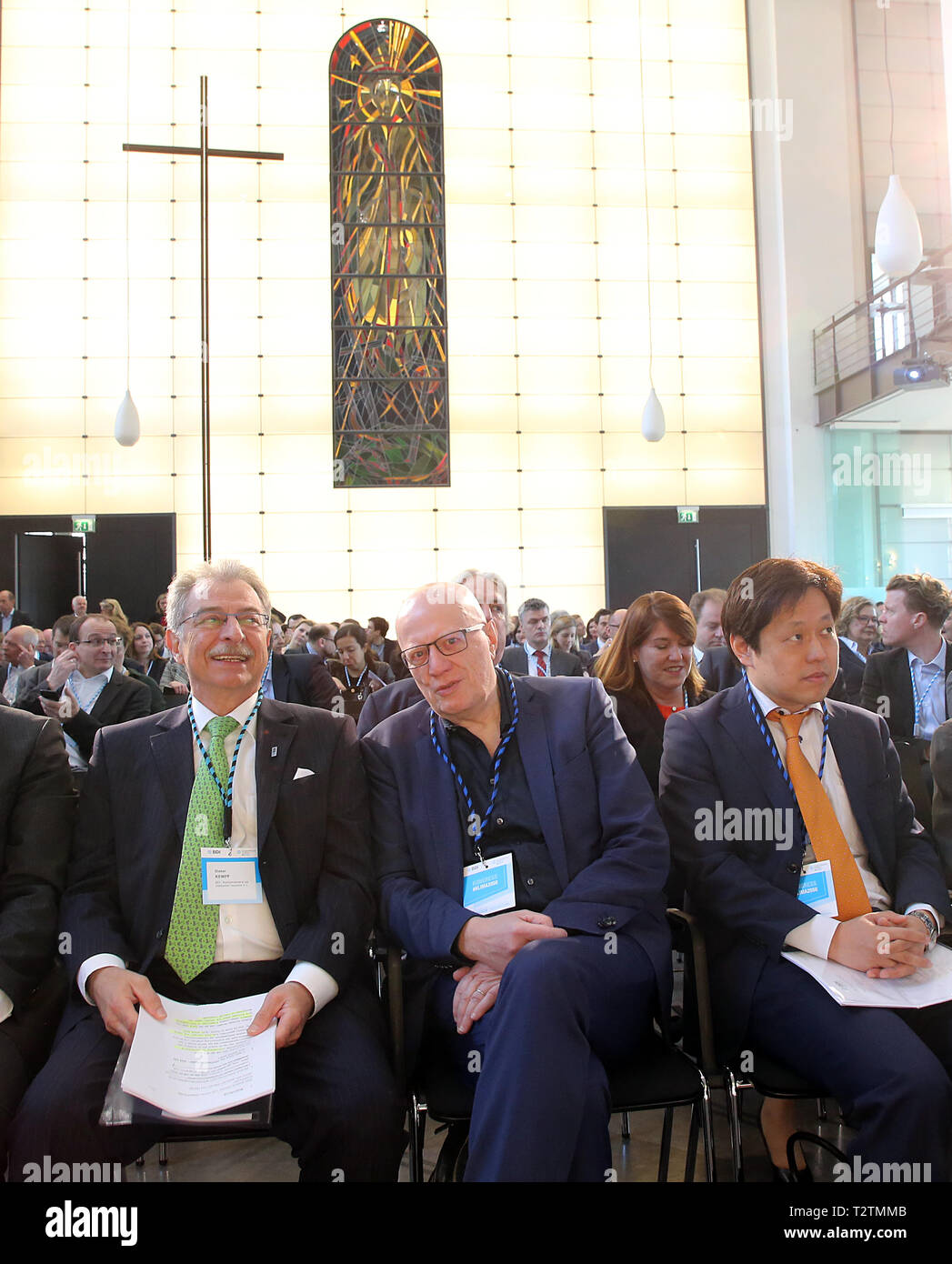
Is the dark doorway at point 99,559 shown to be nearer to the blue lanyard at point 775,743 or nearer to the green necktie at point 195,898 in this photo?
the green necktie at point 195,898

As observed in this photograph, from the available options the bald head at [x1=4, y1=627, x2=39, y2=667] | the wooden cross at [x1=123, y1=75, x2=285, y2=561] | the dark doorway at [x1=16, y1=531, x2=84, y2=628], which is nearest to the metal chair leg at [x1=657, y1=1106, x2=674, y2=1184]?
the wooden cross at [x1=123, y1=75, x2=285, y2=561]

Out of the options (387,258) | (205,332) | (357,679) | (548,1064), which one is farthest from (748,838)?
(387,258)

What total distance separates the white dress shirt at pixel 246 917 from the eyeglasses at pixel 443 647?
401 mm

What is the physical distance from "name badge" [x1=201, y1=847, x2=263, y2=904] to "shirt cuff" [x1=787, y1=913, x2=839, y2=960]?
3.80 feet

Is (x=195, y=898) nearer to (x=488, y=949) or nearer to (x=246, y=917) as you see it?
(x=246, y=917)

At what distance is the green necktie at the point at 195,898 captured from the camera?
200 cm

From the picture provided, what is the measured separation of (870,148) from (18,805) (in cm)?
1427

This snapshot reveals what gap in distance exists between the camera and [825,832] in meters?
2.13

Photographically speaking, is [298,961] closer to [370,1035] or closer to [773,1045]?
[370,1035]

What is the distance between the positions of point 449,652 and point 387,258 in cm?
1168

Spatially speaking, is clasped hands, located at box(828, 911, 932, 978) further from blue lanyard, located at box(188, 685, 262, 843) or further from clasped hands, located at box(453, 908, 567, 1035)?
blue lanyard, located at box(188, 685, 262, 843)

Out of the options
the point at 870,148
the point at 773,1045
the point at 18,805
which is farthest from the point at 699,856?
the point at 870,148

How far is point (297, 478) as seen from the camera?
41.8 ft
